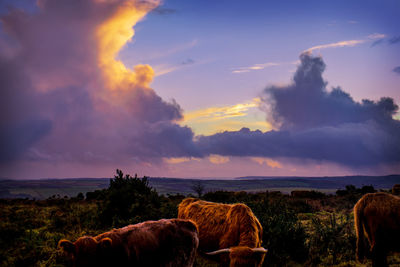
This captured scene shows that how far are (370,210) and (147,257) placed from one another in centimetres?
768

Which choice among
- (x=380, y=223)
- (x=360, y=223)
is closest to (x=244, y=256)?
(x=360, y=223)

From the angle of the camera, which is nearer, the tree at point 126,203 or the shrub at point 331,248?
the shrub at point 331,248


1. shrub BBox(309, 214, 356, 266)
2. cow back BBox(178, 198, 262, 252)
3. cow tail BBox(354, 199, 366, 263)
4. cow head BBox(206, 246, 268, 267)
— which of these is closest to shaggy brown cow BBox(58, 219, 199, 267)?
cow head BBox(206, 246, 268, 267)

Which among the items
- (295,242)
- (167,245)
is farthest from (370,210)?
(167,245)

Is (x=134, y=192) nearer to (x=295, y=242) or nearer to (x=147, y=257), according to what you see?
(x=295, y=242)

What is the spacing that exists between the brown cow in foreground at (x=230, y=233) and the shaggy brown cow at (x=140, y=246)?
136 cm

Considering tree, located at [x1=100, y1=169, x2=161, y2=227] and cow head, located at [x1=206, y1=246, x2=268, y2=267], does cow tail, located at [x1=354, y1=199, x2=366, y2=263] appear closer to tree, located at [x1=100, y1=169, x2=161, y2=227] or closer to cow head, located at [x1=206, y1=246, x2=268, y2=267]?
cow head, located at [x1=206, y1=246, x2=268, y2=267]

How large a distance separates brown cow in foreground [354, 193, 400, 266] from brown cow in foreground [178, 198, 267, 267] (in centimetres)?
367

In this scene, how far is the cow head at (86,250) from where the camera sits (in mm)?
5473

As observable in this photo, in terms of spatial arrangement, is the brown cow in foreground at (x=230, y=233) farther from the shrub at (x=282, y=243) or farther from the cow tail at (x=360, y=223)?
the cow tail at (x=360, y=223)

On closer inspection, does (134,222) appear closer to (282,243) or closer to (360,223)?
(282,243)

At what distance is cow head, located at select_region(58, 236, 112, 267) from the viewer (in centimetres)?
547

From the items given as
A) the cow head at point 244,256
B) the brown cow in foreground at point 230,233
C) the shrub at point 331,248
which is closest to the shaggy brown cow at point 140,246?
the cow head at point 244,256

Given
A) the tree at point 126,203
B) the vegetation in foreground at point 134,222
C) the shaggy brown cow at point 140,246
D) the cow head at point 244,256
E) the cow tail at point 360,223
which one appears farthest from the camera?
the tree at point 126,203
